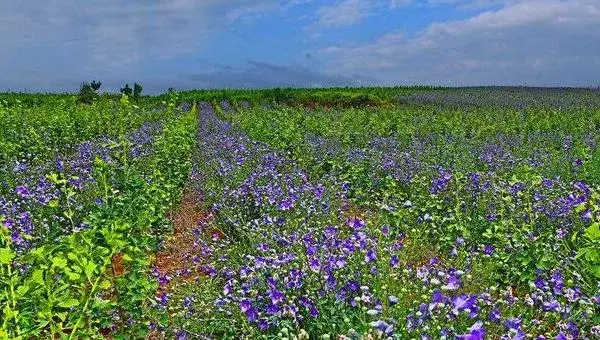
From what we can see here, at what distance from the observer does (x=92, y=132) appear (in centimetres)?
1662

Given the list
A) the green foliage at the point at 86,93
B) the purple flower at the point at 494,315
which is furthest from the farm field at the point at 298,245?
the green foliage at the point at 86,93

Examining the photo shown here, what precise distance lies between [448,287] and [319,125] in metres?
14.8

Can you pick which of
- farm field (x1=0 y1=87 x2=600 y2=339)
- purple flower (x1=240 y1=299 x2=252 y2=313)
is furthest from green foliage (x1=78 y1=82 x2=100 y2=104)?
purple flower (x1=240 y1=299 x2=252 y2=313)

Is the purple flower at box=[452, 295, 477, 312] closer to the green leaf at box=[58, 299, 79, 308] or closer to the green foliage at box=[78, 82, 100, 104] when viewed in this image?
the green leaf at box=[58, 299, 79, 308]

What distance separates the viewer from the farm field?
3.41 metres

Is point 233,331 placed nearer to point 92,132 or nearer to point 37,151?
point 37,151

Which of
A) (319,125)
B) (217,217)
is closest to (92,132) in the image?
(319,125)

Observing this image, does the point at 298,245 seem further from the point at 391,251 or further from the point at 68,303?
the point at 68,303

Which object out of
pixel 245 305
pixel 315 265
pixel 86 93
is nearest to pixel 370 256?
pixel 315 265

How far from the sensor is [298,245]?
188 inches

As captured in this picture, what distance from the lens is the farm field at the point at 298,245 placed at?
11.2 ft

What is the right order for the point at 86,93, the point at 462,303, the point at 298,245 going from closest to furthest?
the point at 462,303
the point at 298,245
the point at 86,93

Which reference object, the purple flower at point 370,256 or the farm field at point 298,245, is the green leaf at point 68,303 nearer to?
the farm field at point 298,245

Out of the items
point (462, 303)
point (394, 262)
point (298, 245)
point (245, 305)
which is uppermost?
point (462, 303)
